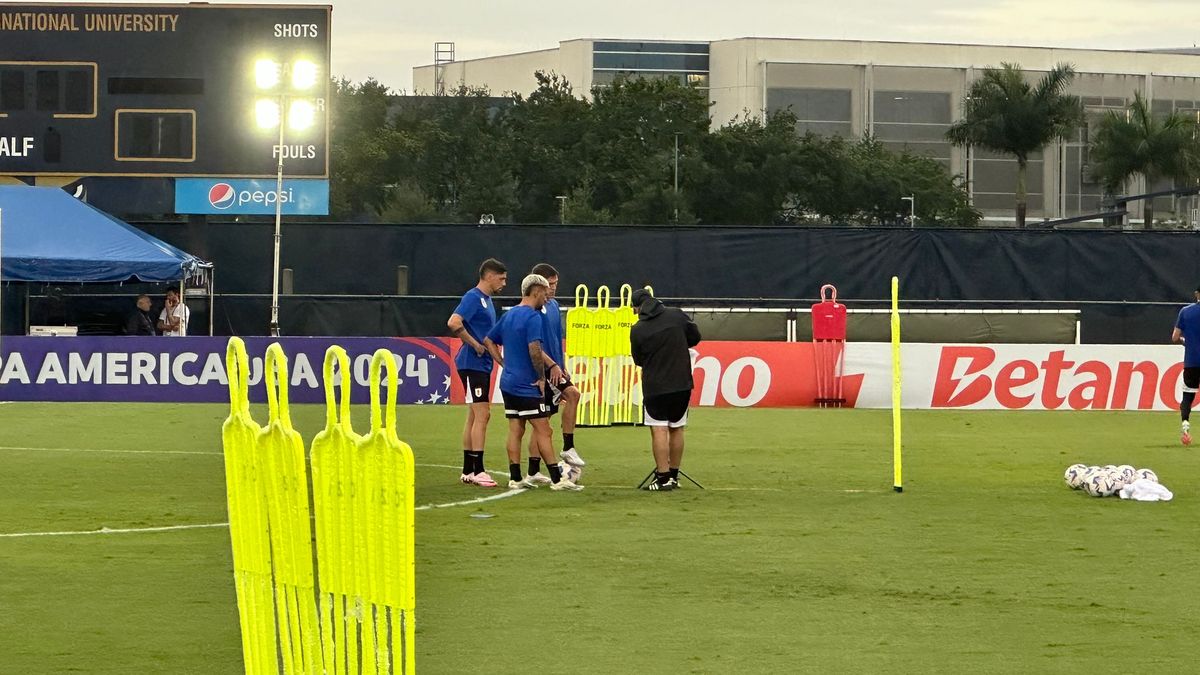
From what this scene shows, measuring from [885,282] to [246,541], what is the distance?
33.0 metres

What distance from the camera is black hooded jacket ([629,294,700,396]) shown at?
54.0ft

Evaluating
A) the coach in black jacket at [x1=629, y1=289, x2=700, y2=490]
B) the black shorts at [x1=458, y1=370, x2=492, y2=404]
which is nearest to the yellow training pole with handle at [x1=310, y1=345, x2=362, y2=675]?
the coach in black jacket at [x1=629, y1=289, x2=700, y2=490]

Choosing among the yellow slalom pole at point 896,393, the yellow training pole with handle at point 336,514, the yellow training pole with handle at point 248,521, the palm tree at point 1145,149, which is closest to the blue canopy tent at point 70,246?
the yellow slalom pole at point 896,393

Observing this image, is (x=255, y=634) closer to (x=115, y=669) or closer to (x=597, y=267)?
(x=115, y=669)

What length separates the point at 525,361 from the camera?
16.3 metres

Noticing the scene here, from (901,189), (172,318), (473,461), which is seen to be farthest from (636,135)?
(473,461)

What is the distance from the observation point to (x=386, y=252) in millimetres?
38344

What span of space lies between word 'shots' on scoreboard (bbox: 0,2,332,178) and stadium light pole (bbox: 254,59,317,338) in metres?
0.03

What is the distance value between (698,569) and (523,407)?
4.55 metres

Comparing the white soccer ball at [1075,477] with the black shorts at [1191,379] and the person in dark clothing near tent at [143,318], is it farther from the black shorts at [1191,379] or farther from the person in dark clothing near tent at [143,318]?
the person in dark clothing near tent at [143,318]

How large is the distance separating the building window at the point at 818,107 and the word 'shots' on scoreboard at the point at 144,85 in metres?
81.2

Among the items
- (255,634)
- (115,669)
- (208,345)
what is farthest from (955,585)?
(208,345)

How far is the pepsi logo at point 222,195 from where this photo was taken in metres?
36.5

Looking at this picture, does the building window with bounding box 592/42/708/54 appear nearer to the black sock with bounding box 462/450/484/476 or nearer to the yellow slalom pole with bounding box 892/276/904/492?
the black sock with bounding box 462/450/484/476
